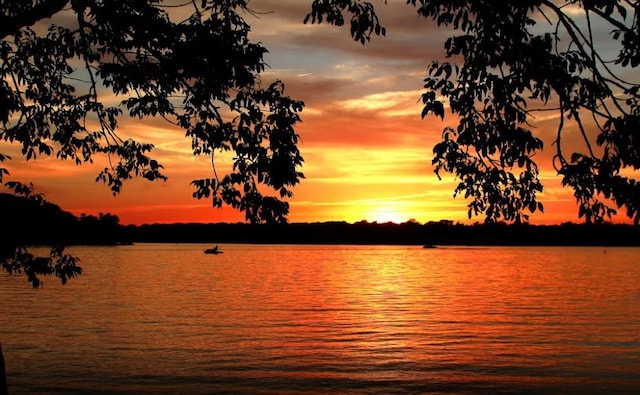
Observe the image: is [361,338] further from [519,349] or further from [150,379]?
[150,379]

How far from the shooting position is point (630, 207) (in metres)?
9.92

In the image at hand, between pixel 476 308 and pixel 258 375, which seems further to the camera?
pixel 476 308

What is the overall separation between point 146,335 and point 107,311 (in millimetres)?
16227

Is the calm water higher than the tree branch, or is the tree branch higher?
the tree branch

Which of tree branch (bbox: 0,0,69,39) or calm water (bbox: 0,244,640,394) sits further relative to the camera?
calm water (bbox: 0,244,640,394)

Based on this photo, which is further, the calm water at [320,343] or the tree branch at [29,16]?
the calm water at [320,343]

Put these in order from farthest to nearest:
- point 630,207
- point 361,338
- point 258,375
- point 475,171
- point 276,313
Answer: point 276,313, point 361,338, point 258,375, point 475,171, point 630,207

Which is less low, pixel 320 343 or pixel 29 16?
pixel 29 16

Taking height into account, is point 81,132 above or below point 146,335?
above

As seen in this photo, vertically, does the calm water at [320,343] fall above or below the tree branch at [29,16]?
below

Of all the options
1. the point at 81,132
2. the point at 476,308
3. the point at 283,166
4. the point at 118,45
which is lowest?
the point at 476,308

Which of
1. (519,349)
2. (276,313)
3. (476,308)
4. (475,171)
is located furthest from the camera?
(476,308)

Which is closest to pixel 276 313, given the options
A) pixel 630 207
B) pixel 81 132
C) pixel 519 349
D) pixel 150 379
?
pixel 519 349

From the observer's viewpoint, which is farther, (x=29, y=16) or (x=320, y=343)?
(x=320, y=343)
